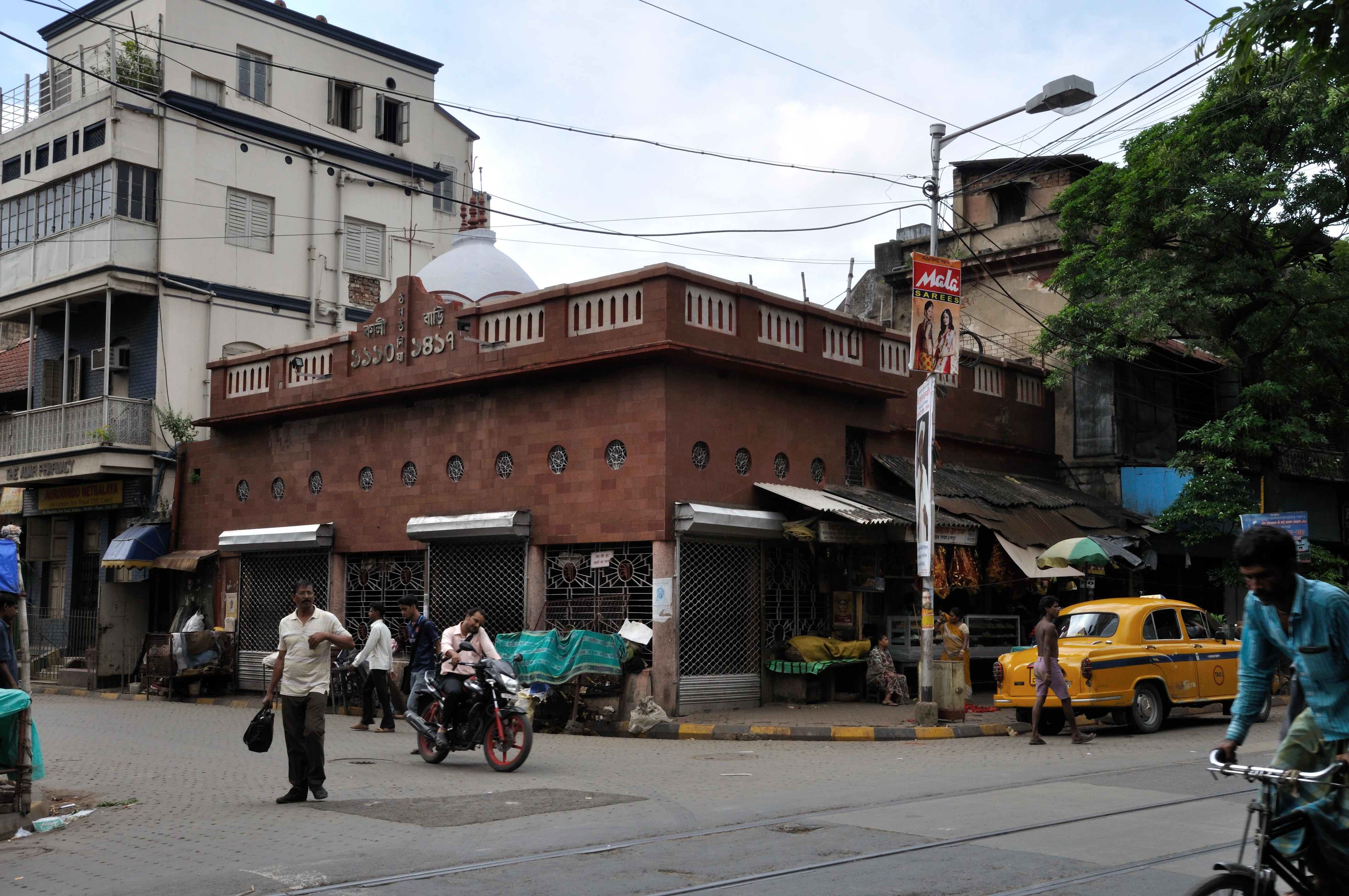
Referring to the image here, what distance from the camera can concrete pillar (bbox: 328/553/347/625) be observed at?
70.6ft

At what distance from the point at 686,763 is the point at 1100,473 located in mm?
14378

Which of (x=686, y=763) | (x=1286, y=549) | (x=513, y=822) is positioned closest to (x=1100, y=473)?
(x=686, y=763)

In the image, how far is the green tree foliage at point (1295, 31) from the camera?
7.35 metres

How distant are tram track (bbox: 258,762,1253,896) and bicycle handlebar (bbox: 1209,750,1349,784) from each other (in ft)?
7.16

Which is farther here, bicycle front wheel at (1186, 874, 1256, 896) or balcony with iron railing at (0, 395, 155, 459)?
balcony with iron railing at (0, 395, 155, 459)

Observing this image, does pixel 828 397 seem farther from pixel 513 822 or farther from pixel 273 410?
pixel 513 822

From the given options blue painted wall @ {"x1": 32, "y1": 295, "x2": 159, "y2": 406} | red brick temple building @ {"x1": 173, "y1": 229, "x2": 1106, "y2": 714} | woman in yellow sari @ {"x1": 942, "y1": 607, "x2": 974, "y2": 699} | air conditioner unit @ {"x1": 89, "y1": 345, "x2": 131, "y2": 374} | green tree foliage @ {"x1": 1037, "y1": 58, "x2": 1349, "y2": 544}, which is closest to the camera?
red brick temple building @ {"x1": 173, "y1": 229, "x2": 1106, "y2": 714}

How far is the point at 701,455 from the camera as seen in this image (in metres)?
17.8

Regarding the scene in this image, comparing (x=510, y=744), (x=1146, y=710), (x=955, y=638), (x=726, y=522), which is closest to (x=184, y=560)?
(x=726, y=522)

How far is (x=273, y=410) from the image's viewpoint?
2245 centimetres

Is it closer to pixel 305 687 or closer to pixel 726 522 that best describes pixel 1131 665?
pixel 726 522

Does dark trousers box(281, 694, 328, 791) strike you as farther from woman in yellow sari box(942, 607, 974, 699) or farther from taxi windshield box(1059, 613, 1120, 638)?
taxi windshield box(1059, 613, 1120, 638)

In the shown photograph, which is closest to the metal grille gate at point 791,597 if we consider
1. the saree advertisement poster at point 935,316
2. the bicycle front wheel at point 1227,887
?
the saree advertisement poster at point 935,316

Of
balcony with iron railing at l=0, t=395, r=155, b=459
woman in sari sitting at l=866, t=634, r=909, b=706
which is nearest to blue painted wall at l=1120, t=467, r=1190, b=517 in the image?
woman in sari sitting at l=866, t=634, r=909, b=706
